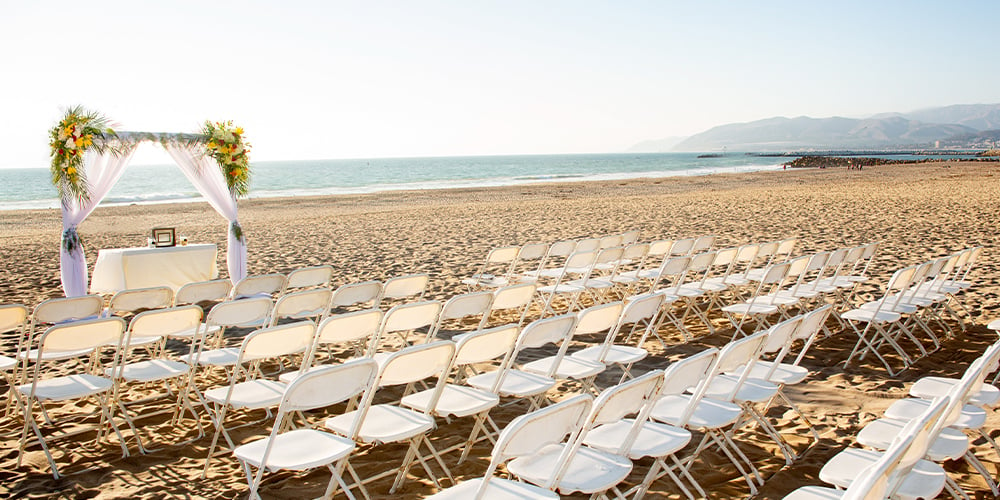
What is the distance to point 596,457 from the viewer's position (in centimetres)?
268

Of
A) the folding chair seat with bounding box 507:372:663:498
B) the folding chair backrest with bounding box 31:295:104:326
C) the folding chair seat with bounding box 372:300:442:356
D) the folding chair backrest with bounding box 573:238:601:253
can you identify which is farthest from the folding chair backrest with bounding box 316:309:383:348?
the folding chair backrest with bounding box 573:238:601:253

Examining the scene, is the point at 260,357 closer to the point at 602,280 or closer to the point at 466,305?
the point at 466,305

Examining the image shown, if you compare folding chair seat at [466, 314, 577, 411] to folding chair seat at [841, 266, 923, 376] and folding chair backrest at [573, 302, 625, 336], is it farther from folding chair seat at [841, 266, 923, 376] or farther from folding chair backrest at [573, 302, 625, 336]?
folding chair seat at [841, 266, 923, 376]

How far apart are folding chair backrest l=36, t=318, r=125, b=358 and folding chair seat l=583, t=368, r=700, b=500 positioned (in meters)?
2.54

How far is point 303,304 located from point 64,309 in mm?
1480

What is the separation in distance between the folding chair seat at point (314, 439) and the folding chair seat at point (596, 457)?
0.70 meters

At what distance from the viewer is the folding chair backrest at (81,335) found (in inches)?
134

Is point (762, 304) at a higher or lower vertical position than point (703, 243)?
lower

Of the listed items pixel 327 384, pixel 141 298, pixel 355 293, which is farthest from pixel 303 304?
pixel 327 384

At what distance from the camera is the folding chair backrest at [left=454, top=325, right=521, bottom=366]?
10.4ft

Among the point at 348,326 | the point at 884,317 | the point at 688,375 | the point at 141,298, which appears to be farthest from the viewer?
the point at 884,317

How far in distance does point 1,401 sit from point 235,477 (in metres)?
2.23

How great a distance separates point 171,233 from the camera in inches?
331

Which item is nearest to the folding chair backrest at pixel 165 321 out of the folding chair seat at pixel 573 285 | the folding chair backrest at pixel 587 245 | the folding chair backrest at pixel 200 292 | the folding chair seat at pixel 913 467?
the folding chair backrest at pixel 200 292
